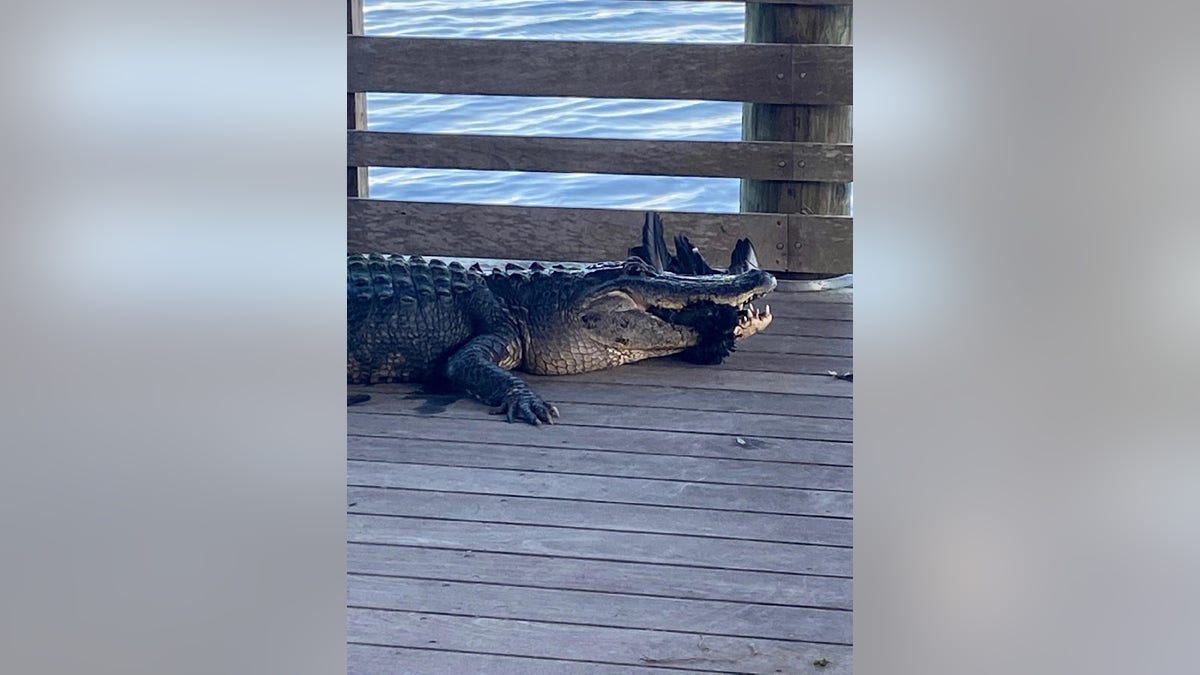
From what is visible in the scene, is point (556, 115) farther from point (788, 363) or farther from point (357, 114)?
point (788, 363)

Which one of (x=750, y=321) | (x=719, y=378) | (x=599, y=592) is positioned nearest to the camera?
(x=599, y=592)

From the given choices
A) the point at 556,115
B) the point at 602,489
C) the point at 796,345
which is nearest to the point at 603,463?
the point at 602,489

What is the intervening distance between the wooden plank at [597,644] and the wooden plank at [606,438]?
3.14ft

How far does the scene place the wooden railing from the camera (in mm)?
4215

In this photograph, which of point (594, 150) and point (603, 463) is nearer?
point (603, 463)

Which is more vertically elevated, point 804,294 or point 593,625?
point 804,294

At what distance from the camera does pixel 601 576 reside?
2229 mm

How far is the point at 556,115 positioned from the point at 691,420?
6.16 meters
